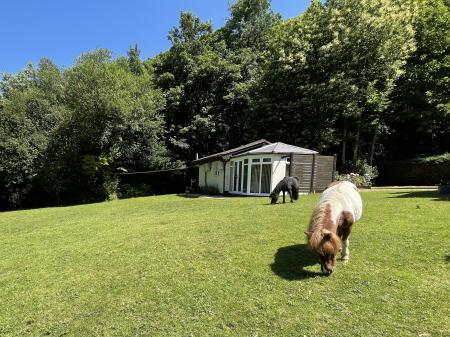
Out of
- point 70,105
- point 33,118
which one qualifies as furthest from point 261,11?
point 33,118

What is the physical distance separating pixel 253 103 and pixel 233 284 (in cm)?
2215

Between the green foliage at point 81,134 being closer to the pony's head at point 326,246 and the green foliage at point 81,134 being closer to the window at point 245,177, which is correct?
the window at point 245,177

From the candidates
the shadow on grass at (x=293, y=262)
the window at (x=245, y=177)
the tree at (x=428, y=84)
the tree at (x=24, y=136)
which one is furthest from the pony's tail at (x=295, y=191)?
the tree at (x=24, y=136)

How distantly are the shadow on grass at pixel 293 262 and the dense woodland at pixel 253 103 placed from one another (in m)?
18.2

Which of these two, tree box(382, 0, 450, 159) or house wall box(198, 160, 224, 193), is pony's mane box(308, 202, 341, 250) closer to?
house wall box(198, 160, 224, 193)

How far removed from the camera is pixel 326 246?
4.85 m

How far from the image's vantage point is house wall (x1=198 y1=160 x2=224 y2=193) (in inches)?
901

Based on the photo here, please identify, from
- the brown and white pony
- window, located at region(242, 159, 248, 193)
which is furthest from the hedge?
the brown and white pony

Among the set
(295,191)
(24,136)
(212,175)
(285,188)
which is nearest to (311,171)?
(295,191)

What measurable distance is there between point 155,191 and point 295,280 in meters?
25.0

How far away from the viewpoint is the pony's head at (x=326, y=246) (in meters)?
4.87

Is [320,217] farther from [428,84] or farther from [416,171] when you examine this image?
[428,84]

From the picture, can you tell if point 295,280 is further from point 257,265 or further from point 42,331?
point 42,331

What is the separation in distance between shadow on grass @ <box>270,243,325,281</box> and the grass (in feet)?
Result: 0.06
